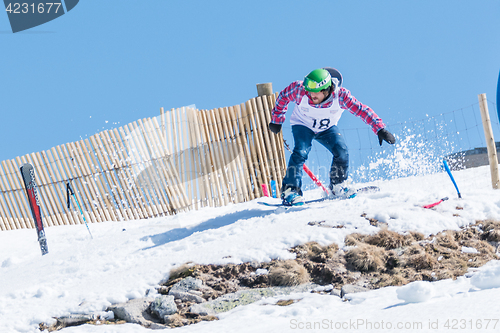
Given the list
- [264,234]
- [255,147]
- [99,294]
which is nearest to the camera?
[99,294]

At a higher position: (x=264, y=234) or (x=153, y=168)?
(x=153, y=168)

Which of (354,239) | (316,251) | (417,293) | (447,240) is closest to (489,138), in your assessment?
(447,240)

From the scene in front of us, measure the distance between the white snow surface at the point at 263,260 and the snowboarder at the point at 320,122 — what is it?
0.49m

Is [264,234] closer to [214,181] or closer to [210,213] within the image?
[210,213]

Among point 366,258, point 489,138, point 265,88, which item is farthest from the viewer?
point 265,88

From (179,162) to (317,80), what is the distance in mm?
3832

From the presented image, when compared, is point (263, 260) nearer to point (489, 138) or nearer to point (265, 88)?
point (489, 138)

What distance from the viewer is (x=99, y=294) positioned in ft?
9.86

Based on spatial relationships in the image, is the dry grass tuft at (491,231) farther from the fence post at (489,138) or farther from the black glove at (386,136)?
the fence post at (489,138)

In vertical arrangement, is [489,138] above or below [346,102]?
below

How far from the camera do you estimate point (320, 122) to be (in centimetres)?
496

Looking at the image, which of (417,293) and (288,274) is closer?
(417,293)

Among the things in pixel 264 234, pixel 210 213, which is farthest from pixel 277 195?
pixel 264 234

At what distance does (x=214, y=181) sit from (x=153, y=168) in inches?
46.0
